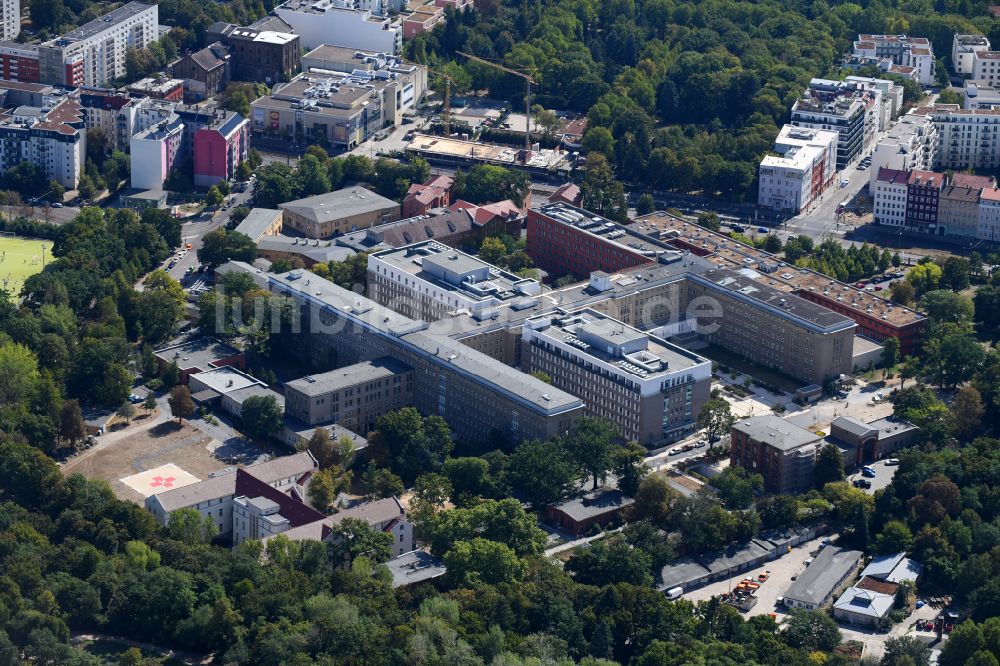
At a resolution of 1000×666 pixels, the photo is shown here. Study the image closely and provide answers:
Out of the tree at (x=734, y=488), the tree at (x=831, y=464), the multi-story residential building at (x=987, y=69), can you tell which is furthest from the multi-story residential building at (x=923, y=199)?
the tree at (x=734, y=488)

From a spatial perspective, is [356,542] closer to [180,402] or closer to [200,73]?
[180,402]

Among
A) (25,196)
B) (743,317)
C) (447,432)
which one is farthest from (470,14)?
(447,432)

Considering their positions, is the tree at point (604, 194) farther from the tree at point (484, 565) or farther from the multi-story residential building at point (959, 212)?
the tree at point (484, 565)

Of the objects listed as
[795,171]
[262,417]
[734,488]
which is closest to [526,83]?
[795,171]

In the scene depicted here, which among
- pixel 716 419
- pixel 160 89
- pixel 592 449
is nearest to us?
pixel 592 449

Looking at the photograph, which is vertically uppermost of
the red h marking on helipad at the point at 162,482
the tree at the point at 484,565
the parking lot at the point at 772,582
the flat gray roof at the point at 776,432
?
the flat gray roof at the point at 776,432
